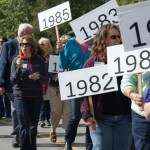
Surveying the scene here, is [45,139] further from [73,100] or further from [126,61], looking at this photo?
[126,61]

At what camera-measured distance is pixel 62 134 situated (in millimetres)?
9250

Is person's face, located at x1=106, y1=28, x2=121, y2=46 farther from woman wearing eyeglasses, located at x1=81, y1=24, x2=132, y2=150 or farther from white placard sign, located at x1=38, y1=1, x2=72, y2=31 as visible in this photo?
white placard sign, located at x1=38, y1=1, x2=72, y2=31

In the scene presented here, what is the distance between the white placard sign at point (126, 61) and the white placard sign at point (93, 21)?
1.73 m

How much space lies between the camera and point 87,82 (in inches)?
191

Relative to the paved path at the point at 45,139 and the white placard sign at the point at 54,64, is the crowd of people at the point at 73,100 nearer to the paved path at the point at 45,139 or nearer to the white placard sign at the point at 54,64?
the paved path at the point at 45,139

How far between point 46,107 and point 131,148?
16.0 feet

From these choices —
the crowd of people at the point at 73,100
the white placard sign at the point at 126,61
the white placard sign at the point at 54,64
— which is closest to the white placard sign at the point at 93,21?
the crowd of people at the point at 73,100

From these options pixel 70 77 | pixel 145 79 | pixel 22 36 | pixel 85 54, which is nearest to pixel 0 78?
pixel 22 36

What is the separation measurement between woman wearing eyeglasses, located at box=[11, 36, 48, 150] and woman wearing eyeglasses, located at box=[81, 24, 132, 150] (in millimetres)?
1848

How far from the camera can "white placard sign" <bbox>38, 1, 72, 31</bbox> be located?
7.71 meters

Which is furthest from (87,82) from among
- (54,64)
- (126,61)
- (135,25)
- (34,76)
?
(54,64)

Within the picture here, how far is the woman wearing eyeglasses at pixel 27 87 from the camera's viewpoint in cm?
662

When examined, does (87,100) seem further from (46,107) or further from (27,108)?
(46,107)

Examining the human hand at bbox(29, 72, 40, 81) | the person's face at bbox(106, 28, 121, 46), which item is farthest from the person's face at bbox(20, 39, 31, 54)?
the person's face at bbox(106, 28, 121, 46)
